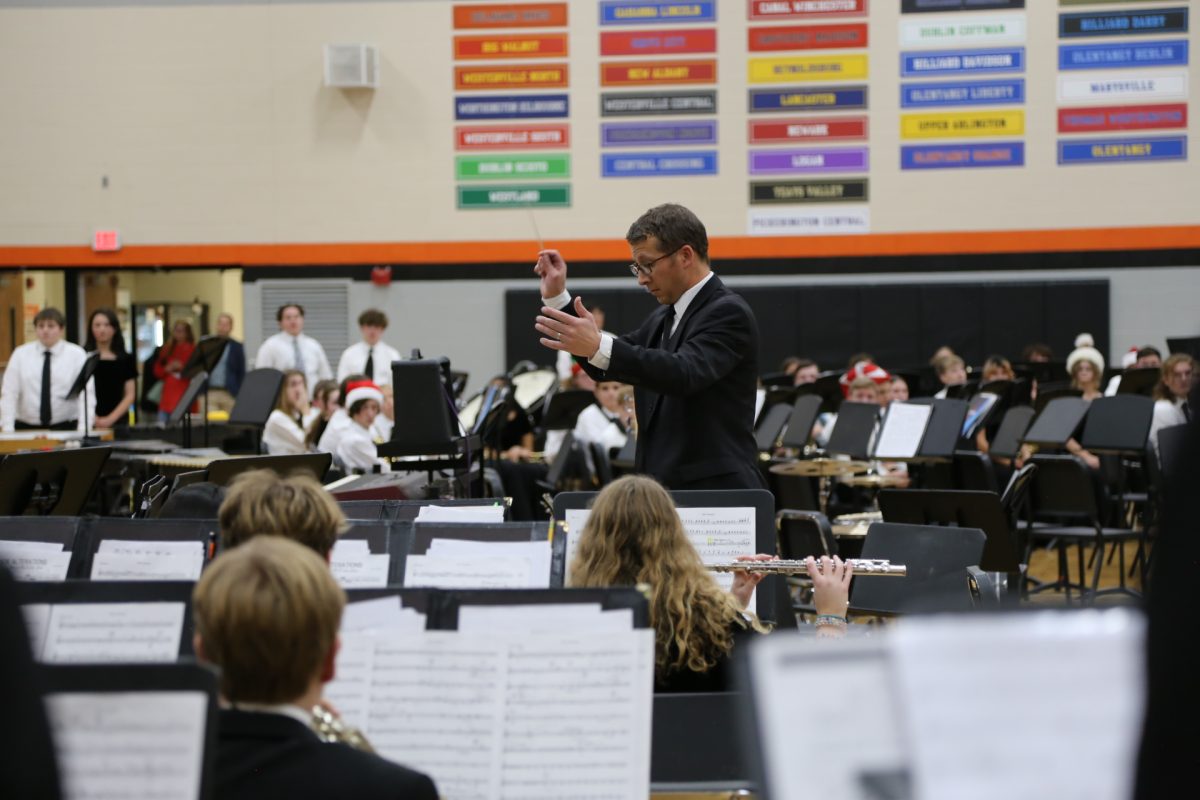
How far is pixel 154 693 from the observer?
1.38 meters

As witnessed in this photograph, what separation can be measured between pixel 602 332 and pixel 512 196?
10831 millimetres

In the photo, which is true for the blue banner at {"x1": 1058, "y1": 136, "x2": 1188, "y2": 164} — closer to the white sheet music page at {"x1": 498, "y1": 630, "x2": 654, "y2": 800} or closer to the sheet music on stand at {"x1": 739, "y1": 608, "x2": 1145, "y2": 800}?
the white sheet music page at {"x1": 498, "y1": 630, "x2": 654, "y2": 800}

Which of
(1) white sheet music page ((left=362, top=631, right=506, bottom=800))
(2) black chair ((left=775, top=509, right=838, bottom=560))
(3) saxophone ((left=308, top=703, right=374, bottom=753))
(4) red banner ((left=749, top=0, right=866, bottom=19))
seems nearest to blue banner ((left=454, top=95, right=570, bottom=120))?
(4) red banner ((left=749, top=0, right=866, bottom=19))

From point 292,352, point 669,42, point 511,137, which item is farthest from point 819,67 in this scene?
point 292,352

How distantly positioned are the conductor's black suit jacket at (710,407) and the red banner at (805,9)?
10803mm

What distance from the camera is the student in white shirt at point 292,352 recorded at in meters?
11.6

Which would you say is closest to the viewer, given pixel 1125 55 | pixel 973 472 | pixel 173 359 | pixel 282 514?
pixel 282 514

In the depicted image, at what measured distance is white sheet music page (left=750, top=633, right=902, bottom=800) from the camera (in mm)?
914

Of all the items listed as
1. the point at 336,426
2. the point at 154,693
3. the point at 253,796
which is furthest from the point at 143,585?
the point at 336,426

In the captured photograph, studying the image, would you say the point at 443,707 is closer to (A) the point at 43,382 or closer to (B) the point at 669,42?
(A) the point at 43,382

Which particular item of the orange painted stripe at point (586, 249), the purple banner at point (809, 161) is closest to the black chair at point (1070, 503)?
the orange painted stripe at point (586, 249)

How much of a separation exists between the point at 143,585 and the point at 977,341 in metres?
12.9

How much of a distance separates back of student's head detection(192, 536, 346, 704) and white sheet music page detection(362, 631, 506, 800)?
32 cm

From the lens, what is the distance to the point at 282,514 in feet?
8.32
